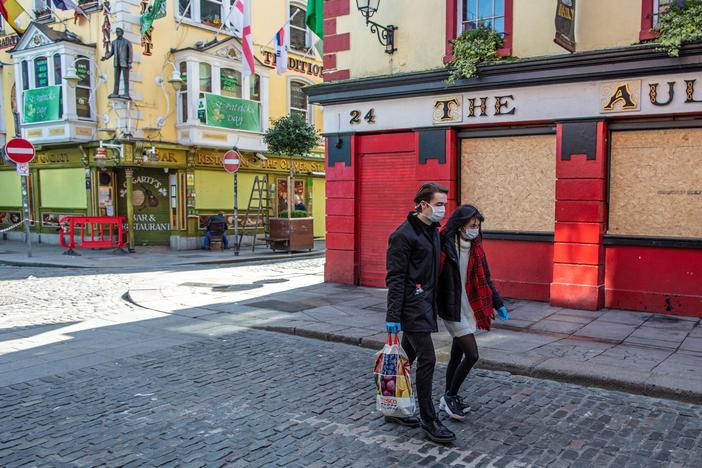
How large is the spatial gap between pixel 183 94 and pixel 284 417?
17.6 meters

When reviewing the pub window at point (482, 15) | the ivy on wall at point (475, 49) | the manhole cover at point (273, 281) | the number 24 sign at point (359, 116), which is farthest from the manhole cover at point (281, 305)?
the pub window at point (482, 15)

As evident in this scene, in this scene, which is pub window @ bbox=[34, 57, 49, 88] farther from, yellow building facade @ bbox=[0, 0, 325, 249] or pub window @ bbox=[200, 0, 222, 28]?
pub window @ bbox=[200, 0, 222, 28]

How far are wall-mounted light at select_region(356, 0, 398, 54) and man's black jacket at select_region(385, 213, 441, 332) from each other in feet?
23.9

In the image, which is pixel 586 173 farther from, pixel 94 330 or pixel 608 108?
pixel 94 330

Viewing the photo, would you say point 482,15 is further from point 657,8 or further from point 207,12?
point 207,12

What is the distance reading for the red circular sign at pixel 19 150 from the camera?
1575 centimetres

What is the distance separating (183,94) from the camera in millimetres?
20172

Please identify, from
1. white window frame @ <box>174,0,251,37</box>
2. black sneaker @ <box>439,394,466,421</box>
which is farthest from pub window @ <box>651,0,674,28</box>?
white window frame @ <box>174,0,251,37</box>

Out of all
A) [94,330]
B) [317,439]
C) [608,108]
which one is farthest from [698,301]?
[94,330]

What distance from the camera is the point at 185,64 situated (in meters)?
19.9

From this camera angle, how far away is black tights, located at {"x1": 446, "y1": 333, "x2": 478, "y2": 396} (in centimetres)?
466

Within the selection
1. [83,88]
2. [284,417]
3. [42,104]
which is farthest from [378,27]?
[42,104]

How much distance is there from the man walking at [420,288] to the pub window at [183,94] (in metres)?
17.4

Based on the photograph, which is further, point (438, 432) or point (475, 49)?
point (475, 49)
